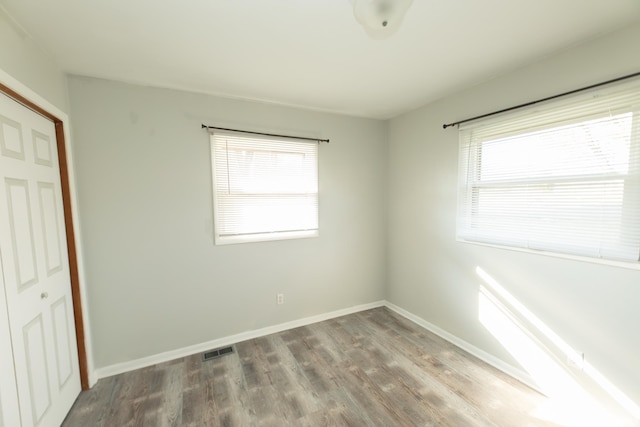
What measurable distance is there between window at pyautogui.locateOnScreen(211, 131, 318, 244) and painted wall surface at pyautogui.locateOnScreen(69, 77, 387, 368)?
0.10 m

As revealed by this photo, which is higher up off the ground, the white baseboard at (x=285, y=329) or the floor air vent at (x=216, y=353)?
the white baseboard at (x=285, y=329)

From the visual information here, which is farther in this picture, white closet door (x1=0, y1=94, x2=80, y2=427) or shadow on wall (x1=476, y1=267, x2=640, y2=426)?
shadow on wall (x1=476, y1=267, x2=640, y2=426)

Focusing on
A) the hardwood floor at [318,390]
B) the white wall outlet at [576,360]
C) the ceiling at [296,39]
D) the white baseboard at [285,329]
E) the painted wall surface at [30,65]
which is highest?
the ceiling at [296,39]

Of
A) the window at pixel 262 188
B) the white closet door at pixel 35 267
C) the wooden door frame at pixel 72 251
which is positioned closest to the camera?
the white closet door at pixel 35 267

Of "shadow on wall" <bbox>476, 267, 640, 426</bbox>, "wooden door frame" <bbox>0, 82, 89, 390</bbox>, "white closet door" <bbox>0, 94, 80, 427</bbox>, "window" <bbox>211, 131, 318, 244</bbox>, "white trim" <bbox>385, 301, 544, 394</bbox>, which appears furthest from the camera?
→ "window" <bbox>211, 131, 318, 244</bbox>

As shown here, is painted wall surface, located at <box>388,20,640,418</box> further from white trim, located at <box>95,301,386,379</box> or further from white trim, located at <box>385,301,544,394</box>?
white trim, located at <box>95,301,386,379</box>

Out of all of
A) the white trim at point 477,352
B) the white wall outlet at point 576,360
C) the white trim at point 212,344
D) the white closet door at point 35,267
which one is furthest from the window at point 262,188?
the white wall outlet at point 576,360

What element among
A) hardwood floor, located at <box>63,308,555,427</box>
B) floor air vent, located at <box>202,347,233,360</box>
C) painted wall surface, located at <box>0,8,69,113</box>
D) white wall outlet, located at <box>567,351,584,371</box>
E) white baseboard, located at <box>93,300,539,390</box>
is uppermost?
painted wall surface, located at <box>0,8,69,113</box>

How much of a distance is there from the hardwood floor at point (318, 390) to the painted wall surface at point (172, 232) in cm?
38

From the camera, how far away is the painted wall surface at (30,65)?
135 centimetres

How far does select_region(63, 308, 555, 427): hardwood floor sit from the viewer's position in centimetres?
176

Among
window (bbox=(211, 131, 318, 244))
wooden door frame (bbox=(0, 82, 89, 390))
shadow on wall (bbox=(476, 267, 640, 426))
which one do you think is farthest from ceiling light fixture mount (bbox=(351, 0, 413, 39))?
shadow on wall (bbox=(476, 267, 640, 426))

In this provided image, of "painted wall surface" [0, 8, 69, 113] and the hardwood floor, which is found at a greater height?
"painted wall surface" [0, 8, 69, 113]

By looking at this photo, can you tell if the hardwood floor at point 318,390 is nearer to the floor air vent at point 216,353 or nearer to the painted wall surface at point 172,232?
the floor air vent at point 216,353
